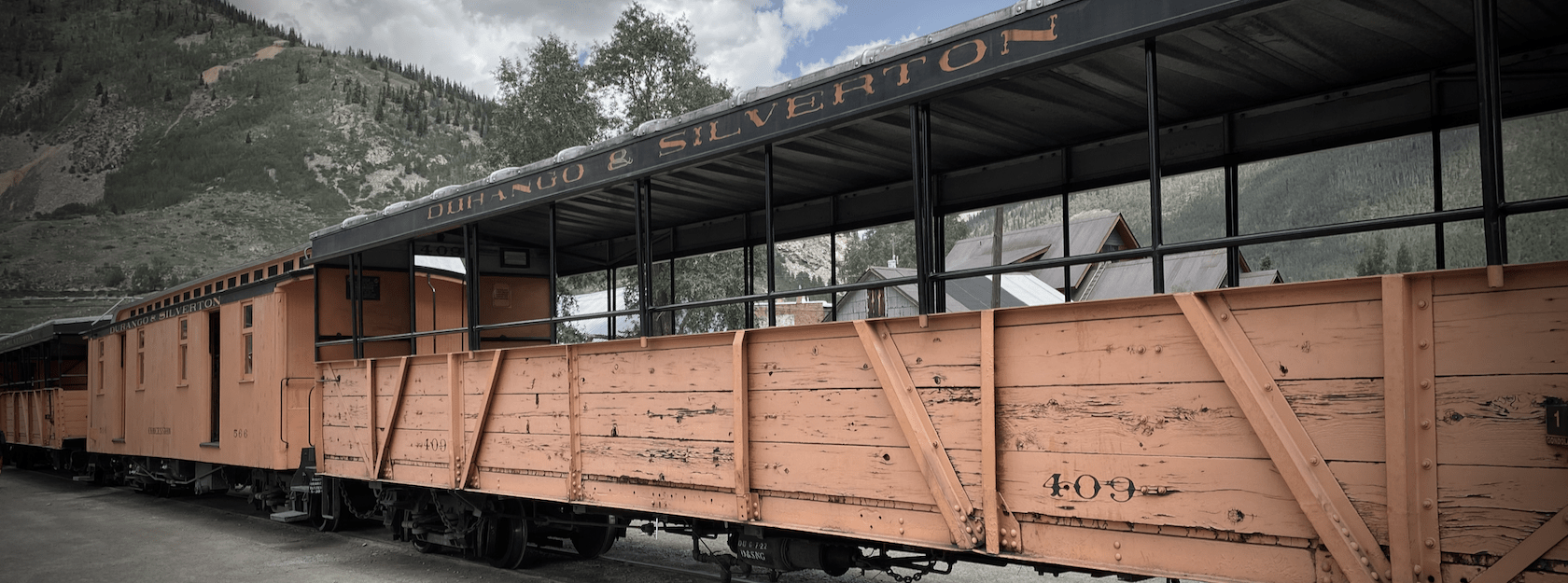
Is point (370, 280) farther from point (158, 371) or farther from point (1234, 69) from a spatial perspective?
point (1234, 69)

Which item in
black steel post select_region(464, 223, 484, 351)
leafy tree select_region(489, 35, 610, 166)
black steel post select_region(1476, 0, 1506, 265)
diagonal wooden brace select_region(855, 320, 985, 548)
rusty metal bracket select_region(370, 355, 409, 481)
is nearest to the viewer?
black steel post select_region(1476, 0, 1506, 265)

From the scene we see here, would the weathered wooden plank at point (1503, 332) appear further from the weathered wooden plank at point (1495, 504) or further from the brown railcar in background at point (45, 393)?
the brown railcar in background at point (45, 393)

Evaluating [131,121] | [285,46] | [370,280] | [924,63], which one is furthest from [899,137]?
[285,46]

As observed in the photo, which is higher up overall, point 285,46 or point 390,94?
point 285,46

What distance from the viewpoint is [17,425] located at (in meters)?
23.7

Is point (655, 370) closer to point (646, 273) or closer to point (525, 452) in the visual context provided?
point (646, 273)

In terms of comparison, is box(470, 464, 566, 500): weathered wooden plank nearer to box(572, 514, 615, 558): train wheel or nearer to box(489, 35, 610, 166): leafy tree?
box(572, 514, 615, 558): train wheel

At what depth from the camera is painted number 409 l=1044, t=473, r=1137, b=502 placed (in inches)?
154

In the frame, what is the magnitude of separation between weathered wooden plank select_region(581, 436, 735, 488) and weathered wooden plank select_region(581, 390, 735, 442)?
53 mm

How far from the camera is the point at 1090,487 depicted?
403cm

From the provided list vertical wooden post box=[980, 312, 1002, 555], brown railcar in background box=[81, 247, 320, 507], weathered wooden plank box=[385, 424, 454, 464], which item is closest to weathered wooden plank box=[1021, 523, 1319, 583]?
vertical wooden post box=[980, 312, 1002, 555]

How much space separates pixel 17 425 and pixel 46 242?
7373 centimetres

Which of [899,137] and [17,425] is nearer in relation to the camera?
[899,137]

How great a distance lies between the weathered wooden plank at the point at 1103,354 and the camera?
377cm
